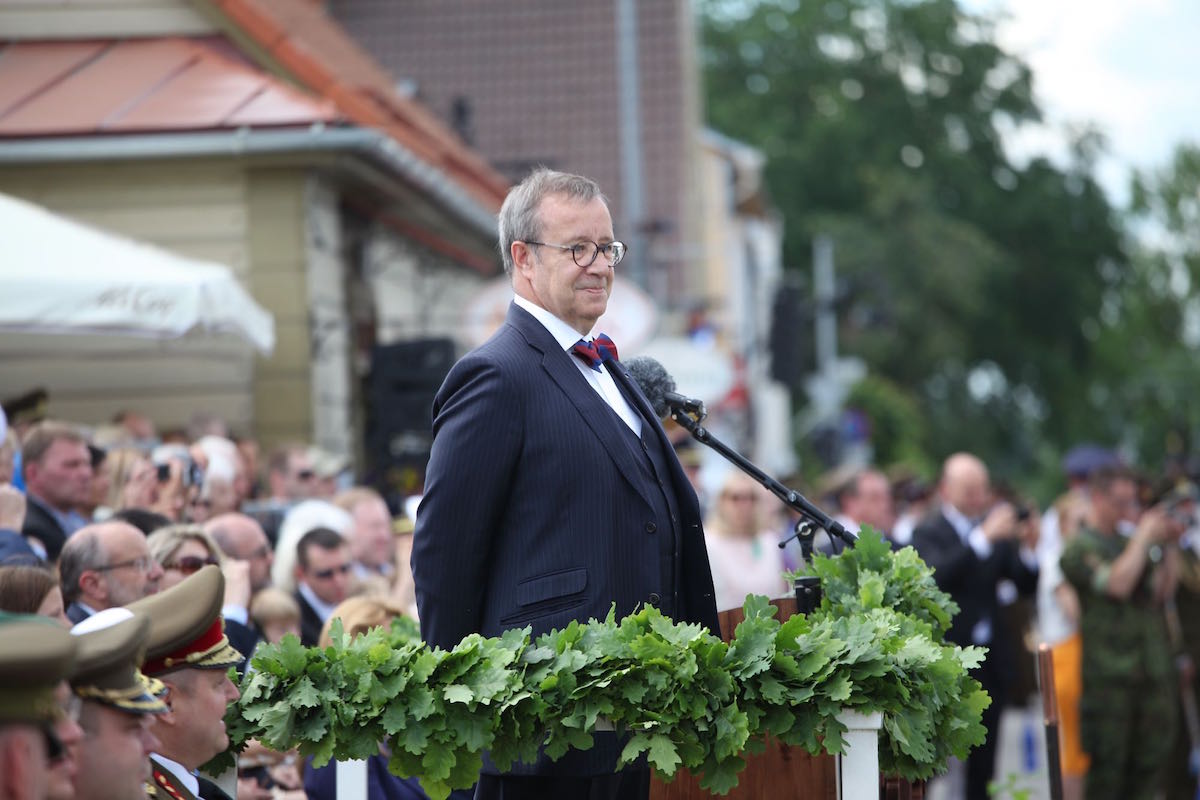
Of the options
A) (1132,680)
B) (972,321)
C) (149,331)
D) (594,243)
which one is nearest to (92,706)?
(594,243)

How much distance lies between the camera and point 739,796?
4645mm

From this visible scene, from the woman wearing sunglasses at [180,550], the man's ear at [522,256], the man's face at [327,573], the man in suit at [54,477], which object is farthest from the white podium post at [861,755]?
the man in suit at [54,477]

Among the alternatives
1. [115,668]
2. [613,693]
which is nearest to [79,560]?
[613,693]

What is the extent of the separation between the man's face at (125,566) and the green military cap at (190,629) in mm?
1584

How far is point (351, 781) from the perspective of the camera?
4.98 metres

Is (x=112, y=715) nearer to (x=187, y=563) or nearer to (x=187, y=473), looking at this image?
(x=187, y=563)

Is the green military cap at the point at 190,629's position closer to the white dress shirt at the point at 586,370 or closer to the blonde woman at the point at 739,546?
the white dress shirt at the point at 586,370

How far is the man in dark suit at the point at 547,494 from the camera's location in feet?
14.3

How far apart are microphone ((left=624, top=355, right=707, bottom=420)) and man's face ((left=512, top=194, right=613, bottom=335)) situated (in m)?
0.53

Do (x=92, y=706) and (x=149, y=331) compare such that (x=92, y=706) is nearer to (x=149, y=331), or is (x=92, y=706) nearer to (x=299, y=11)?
(x=149, y=331)

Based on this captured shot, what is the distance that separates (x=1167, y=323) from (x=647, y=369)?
194ft

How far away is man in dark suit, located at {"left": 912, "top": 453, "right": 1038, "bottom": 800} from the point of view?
10.5 meters

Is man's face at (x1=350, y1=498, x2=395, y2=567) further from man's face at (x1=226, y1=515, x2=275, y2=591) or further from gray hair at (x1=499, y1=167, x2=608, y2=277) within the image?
gray hair at (x1=499, y1=167, x2=608, y2=277)

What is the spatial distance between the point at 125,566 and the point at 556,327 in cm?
204
